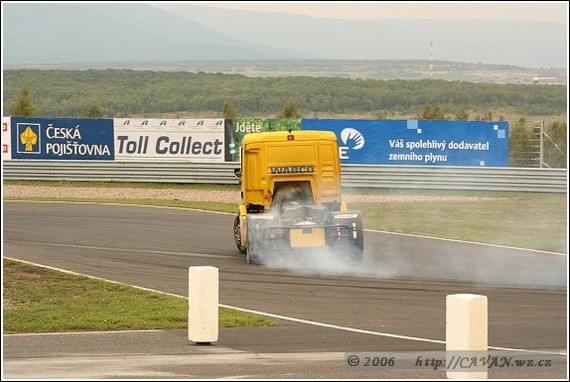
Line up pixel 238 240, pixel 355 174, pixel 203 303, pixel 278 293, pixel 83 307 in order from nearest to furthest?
pixel 203 303
pixel 83 307
pixel 278 293
pixel 238 240
pixel 355 174

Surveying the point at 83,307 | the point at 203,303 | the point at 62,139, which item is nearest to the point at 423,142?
the point at 62,139

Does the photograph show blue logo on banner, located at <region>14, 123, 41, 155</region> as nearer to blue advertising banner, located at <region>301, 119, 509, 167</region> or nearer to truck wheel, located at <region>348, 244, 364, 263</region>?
blue advertising banner, located at <region>301, 119, 509, 167</region>

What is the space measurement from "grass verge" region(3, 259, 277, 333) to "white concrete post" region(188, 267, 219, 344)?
1.67 m

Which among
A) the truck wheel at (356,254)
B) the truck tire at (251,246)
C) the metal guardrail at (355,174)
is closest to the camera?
the truck tire at (251,246)

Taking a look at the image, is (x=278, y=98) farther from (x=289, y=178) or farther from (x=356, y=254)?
(x=356, y=254)

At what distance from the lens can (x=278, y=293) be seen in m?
18.8

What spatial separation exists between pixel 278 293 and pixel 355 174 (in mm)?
18797

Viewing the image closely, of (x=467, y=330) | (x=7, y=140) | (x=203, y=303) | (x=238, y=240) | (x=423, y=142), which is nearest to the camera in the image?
(x=467, y=330)

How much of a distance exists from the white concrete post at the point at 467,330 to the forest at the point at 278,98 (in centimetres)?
8006

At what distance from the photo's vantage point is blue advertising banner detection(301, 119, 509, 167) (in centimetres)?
3784

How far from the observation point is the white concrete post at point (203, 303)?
44.8 feet

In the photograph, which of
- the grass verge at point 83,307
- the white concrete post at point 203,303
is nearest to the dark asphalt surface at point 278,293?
the white concrete post at point 203,303

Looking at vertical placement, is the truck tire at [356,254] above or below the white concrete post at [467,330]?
below

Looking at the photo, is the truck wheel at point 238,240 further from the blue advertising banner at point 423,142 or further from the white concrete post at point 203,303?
the blue advertising banner at point 423,142
